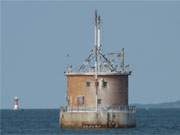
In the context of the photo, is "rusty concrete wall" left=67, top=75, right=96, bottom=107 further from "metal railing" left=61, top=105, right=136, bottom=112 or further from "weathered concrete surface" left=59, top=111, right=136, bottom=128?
"weathered concrete surface" left=59, top=111, right=136, bottom=128

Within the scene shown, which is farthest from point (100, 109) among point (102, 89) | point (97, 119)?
point (102, 89)

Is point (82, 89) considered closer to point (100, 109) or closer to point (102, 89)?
point (102, 89)

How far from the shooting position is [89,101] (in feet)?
327

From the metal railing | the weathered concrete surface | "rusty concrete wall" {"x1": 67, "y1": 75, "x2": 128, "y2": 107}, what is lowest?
the weathered concrete surface

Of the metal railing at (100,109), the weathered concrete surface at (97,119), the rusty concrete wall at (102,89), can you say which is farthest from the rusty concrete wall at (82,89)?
the weathered concrete surface at (97,119)

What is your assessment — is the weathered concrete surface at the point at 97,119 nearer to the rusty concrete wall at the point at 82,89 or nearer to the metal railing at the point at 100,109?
the metal railing at the point at 100,109

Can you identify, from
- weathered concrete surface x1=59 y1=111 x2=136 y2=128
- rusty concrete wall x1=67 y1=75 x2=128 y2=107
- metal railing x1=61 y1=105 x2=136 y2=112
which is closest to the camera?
weathered concrete surface x1=59 y1=111 x2=136 y2=128

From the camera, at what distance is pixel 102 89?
99750mm

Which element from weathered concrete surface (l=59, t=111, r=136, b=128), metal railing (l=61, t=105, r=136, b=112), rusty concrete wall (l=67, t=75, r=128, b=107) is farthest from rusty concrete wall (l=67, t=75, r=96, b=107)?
weathered concrete surface (l=59, t=111, r=136, b=128)

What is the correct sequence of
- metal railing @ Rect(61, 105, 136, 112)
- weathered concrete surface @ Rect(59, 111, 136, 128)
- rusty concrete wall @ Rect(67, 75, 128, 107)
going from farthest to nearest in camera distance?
rusty concrete wall @ Rect(67, 75, 128, 107) → metal railing @ Rect(61, 105, 136, 112) → weathered concrete surface @ Rect(59, 111, 136, 128)

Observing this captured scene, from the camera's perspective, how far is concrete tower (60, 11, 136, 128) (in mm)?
99188

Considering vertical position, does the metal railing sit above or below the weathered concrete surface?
above

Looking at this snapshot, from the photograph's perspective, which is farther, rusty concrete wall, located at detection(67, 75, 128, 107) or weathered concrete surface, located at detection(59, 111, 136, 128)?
rusty concrete wall, located at detection(67, 75, 128, 107)

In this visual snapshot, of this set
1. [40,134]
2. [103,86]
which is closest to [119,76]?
[103,86]
